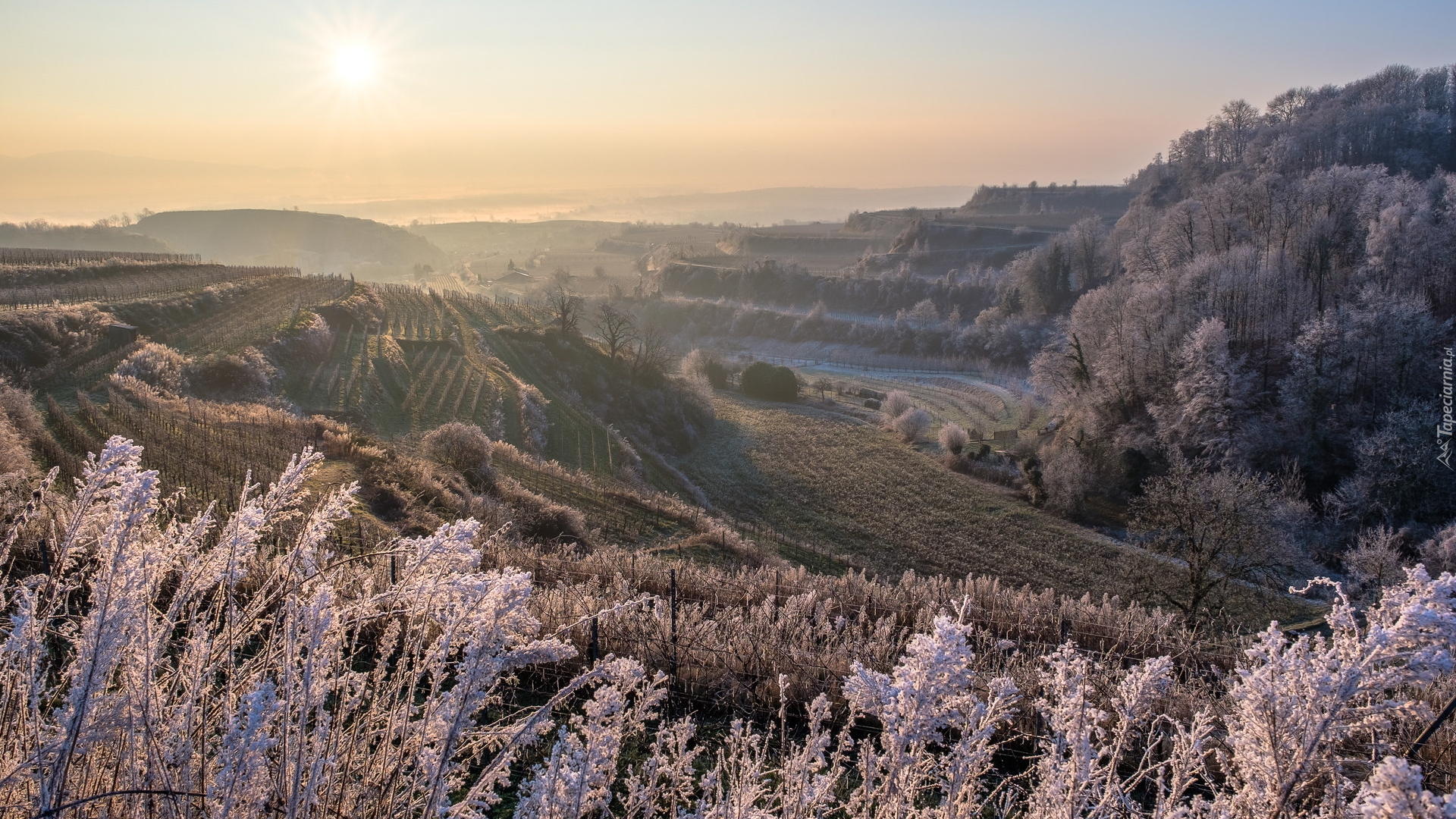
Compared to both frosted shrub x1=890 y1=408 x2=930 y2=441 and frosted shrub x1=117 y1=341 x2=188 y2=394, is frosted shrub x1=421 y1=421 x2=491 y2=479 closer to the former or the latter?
frosted shrub x1=117 y1=341 x2=188 y2=394

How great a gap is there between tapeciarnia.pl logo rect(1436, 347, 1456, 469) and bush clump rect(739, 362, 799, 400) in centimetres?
3509

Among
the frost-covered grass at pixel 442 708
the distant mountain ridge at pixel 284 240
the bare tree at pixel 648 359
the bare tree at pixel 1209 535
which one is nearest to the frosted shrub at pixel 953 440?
the bare tree at pixel 1209 535

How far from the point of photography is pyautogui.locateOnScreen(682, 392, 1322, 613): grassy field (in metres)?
26.0

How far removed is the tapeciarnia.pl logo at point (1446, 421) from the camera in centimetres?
2970

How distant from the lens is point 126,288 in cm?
3312

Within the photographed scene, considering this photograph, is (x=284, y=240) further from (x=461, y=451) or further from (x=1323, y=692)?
(x=1323, y=692)

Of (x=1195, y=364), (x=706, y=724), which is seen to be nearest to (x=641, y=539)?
(x=706, y=724)

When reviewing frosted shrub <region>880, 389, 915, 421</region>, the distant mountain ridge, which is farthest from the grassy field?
the distant mountain ridge

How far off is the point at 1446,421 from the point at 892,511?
76.4 ft

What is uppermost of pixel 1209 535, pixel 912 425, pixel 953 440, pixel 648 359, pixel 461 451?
pixel 648 359

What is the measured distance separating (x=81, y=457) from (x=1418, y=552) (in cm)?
4123

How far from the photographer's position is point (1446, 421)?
30484mm

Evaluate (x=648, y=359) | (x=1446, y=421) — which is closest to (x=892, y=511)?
(x=648, y=359)

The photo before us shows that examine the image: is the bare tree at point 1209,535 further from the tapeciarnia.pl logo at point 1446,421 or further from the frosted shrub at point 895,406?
the frosted shrub at point 895,406
